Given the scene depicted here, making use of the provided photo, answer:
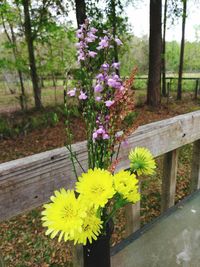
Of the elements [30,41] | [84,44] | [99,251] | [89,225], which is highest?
[30,41]

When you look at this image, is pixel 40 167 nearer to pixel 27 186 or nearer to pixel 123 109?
pixel 27 186

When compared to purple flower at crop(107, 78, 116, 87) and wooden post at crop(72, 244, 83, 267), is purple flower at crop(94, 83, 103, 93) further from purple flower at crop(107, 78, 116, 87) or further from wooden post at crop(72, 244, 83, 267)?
wooden post at crop(72, 244, 83, 267)

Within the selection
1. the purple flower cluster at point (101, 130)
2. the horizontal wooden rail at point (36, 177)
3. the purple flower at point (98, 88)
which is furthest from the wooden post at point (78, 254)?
the purple flower at point (98, 88)

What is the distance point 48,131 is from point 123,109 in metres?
5.99

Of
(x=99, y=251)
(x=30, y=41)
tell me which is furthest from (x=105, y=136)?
(x=30, y=41)

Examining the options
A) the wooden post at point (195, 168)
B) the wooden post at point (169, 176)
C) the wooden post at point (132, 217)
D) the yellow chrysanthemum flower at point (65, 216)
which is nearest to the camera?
the yellow chrysanthemum flower at point (65, 216)

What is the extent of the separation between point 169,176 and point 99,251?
837mm

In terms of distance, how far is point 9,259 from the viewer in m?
2.93

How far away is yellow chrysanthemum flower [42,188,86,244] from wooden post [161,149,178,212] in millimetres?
1009

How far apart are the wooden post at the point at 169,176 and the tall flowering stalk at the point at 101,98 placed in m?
0.84

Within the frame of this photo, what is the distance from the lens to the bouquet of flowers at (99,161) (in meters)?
0.60

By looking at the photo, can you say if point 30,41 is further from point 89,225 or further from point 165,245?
point 89,225

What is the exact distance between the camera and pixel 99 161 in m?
0.77

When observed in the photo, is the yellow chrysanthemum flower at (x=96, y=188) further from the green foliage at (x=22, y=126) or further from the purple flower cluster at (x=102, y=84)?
the green foliage at (x=22, y=126)
